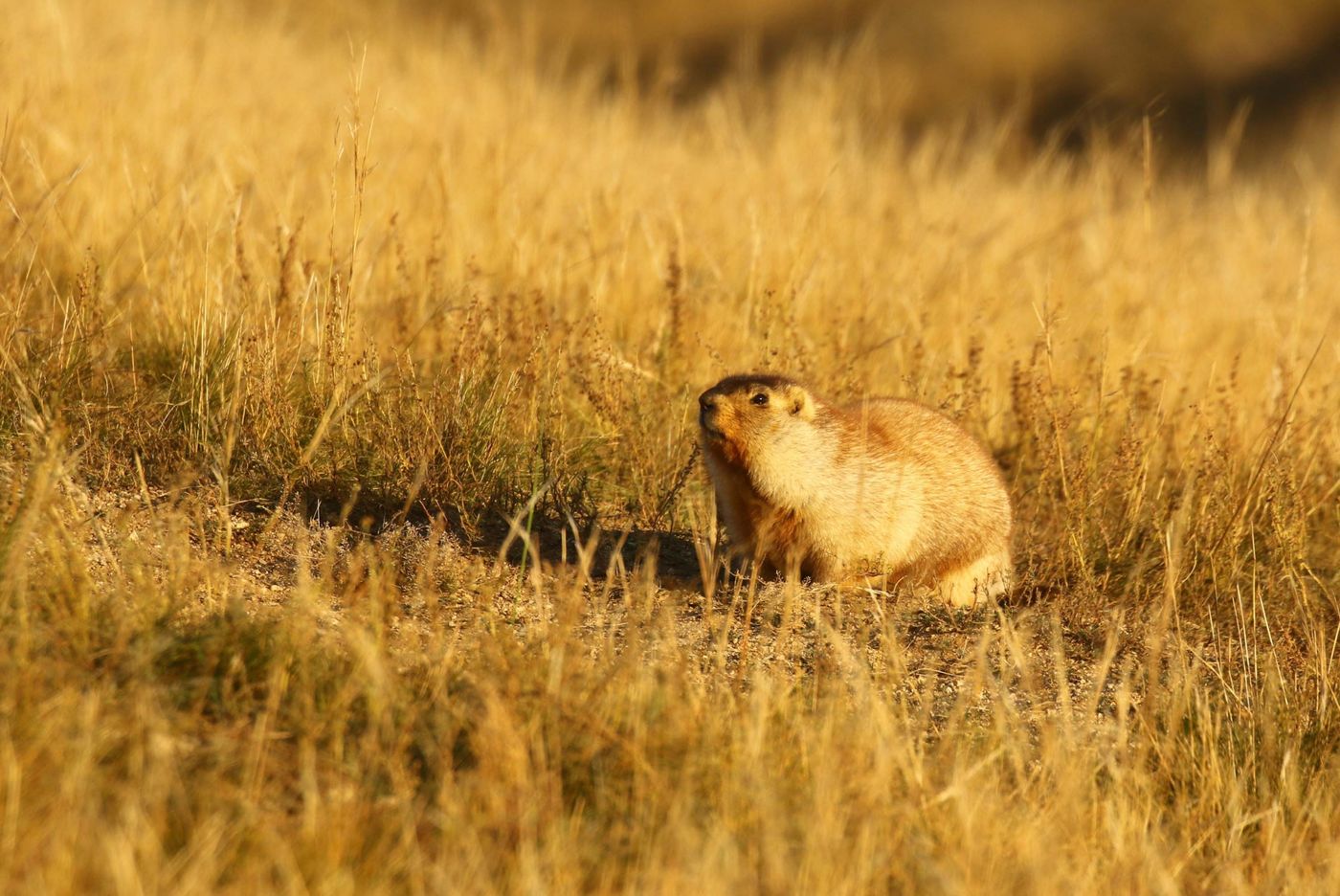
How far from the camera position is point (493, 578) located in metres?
4.21

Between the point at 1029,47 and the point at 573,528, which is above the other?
the point at 1029,47

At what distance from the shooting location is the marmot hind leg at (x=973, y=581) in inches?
193

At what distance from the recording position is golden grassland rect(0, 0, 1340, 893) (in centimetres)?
280

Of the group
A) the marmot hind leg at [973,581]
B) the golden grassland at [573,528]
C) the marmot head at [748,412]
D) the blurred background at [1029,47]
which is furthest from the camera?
the blurred background at [1029,47]

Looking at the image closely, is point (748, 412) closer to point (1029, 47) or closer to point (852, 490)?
point (852, 490)

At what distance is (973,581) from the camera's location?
4.90 meters

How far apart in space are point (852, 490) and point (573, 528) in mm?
1262

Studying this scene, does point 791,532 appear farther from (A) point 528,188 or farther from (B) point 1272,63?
(B) point 1272,63

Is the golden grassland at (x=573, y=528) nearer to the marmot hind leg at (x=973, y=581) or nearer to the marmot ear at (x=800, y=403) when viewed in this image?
the marmot hind leg at (x=973, y=581)

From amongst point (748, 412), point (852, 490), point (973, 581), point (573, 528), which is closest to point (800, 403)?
point (748, 412)

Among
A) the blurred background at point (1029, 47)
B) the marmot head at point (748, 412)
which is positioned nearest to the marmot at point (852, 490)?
the marmot head at point (748, 412)

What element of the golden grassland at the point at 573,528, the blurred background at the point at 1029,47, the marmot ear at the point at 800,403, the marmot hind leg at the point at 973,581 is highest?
the blurred background at the point at 1029,47

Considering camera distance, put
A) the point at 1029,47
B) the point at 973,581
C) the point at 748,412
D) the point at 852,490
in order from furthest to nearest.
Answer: the point at 1029,47, the point at 973,581, the point at 852,490, the point at 748,412

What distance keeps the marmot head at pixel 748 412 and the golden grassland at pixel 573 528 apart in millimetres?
429
